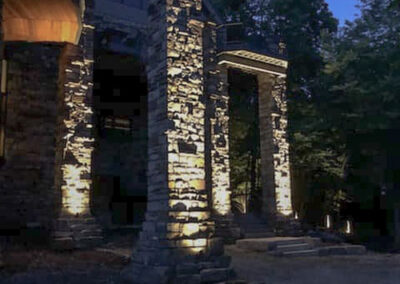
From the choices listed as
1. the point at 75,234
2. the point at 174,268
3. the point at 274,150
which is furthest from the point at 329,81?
the point at 174,268

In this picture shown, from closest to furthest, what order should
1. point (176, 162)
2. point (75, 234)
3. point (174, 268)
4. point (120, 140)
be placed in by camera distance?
point (174, 268) → point (176, 162) → point (75, 234) → point (120, 140)

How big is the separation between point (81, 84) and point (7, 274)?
648cm

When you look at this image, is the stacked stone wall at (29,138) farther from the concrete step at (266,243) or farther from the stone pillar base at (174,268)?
the stone pillar base at (174,268)

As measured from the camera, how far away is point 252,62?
1611cm

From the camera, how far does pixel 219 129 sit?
49.1 feet

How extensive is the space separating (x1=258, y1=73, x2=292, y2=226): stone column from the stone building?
5 cm

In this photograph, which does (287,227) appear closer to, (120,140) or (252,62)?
(252,62)

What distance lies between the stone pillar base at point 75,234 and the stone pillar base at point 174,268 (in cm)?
395

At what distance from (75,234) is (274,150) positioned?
8.19 meters

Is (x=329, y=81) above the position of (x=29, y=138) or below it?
above

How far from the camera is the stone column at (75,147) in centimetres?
1173

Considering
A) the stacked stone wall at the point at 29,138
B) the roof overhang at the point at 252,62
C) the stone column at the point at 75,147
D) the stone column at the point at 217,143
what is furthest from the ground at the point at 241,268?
the roof overhang at the point at 252,62

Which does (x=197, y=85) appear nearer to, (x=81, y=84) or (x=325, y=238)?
(x=81, y=84)

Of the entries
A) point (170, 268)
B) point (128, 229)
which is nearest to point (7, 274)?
point (170, 268)
